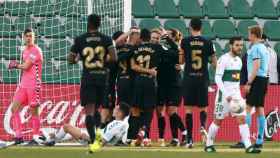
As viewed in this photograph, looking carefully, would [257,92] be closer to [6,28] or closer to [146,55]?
[146,55]

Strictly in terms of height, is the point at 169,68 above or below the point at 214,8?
below

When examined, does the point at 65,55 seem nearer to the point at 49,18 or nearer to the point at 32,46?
the point at 49,18

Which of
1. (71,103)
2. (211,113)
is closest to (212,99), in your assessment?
(211,113)

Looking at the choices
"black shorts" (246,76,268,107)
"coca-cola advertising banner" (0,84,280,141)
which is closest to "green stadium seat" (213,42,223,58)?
"coca-cola advertising banner" (0,84,280,141)

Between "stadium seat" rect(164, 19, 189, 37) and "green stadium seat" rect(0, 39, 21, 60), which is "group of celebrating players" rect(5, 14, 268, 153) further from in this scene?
"stadium seat" rect(164, 19, 189, 37)

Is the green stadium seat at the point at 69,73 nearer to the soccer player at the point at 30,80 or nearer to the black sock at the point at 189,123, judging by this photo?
the soccer player at the point at 30,80

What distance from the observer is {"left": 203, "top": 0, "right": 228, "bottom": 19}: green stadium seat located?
23.7m

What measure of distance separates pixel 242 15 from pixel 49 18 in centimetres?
684

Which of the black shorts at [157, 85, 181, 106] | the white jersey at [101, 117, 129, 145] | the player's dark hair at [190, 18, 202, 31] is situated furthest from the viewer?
the black shorts at [157, 85, 181, 106]

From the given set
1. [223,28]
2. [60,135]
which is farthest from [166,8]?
[60,135]

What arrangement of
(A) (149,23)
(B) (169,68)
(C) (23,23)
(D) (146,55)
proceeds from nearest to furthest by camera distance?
(D) (146,55)
(B) (169,68)
(C) (23,23)
(A) (149,23)

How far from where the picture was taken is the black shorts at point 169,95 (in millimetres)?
16344

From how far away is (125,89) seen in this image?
16031 millimetres

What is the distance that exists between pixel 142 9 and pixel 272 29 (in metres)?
3.49
